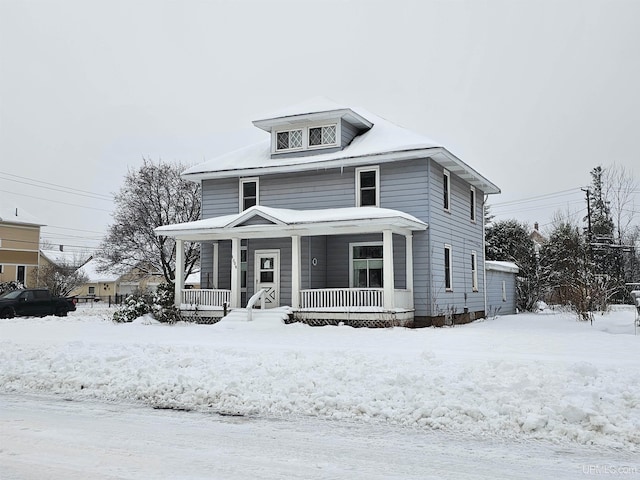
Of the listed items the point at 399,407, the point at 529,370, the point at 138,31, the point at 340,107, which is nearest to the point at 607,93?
the point at 340,107

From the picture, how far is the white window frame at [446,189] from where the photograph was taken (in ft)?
70.5

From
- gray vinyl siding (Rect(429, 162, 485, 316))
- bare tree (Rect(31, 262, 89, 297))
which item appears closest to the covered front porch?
gray vinyl siding (Rect(429, 162, 485, 316))

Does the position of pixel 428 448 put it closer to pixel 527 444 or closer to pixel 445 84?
pixel 527 444

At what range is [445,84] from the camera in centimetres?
3144

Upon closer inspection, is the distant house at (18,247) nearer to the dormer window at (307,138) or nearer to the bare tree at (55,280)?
the bare tree at (55,280)

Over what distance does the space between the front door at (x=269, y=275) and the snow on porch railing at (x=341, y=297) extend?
7.25ft

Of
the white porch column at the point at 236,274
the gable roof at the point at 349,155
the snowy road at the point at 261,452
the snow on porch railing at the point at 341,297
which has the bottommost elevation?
the snowy road at the point at 261,452

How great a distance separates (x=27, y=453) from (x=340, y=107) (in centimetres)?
1769

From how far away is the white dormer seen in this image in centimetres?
2183

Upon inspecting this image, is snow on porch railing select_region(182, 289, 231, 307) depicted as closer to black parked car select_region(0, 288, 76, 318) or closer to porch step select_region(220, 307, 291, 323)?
porch step select_region(220, 307, 291, 323)

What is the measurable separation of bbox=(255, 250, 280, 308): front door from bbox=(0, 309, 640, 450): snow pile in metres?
7.34

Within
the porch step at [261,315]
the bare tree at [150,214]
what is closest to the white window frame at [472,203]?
the porch step at [261,315]

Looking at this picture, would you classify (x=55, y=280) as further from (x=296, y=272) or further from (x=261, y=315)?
(x=296, y=272)

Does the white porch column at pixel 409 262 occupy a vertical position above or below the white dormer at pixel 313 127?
below
